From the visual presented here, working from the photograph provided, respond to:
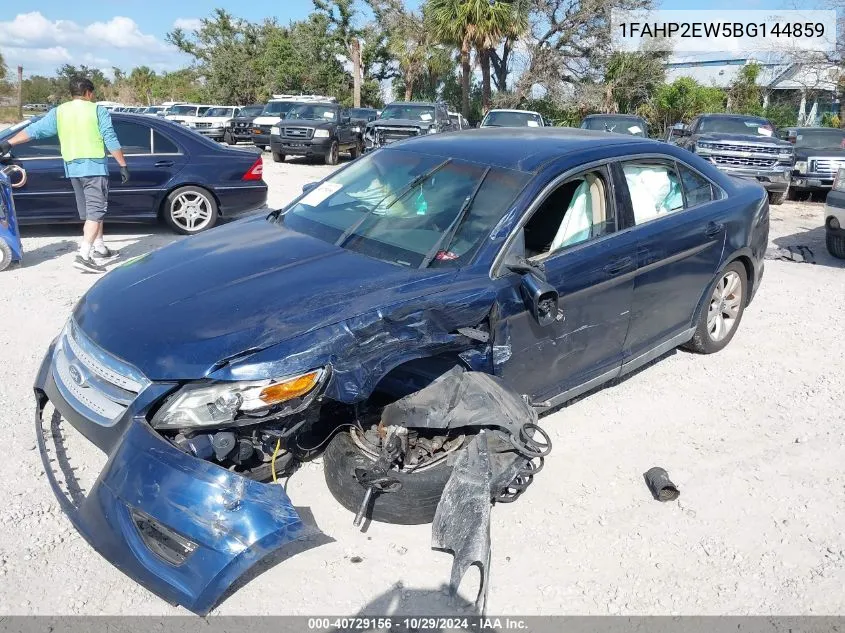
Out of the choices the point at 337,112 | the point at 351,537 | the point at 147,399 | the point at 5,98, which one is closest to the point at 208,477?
the point at 147,399

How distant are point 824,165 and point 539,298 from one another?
43.4 ft

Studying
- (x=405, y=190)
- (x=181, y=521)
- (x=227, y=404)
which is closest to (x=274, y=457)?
(x=227, y=404)

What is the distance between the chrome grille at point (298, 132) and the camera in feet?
62.1

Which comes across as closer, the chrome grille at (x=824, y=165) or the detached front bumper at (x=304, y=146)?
the chrome grille at (x=824, y=165)

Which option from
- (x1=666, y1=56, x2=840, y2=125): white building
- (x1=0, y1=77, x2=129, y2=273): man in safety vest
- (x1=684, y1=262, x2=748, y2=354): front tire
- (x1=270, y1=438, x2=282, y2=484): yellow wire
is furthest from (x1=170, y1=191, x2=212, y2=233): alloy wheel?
(x1=666, y1=56, x2=840, y2=125): white building

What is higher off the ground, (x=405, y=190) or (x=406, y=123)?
(x=406, y=123)

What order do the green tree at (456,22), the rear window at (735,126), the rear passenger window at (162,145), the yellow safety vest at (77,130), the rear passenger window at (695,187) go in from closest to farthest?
the rear passenger window at (695,187)
the yellow safety vest at (77,130)
the rear passenger window at (162,145)
the rear window at (735,126)
the green tree at (456,22)

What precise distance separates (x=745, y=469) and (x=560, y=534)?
51.2 inches

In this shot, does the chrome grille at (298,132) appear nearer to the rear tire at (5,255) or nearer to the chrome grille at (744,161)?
the chrome grille at (744,161)

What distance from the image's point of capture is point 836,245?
8297 millimetres

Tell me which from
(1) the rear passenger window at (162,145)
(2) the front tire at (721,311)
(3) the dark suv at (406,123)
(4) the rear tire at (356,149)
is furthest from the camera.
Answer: (4) the rear tire at (356,149)

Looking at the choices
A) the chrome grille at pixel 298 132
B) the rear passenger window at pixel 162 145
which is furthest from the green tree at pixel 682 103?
the rear passenger window at pixel 162 145

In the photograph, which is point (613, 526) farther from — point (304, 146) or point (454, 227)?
point (304, 146)

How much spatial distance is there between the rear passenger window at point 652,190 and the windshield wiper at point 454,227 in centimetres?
101
